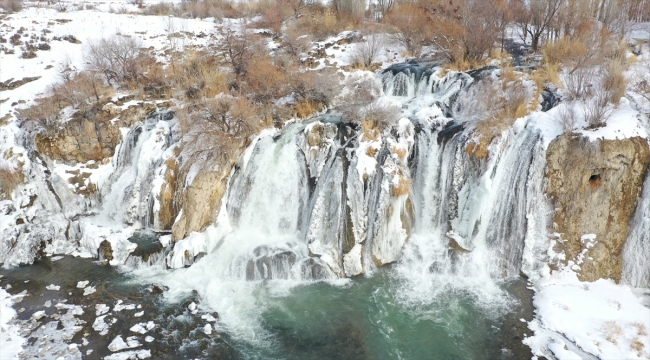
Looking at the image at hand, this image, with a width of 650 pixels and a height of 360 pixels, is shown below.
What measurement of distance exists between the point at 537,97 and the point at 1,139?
949 inches

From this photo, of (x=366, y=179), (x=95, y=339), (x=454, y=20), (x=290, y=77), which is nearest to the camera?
(x=95, y=339)

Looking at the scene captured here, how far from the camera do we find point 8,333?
11312 mm

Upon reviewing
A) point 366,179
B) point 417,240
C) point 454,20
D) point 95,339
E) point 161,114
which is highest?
point 454,20

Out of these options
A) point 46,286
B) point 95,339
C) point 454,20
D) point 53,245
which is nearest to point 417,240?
point 95,339

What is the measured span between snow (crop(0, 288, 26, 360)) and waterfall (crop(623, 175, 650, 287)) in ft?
61.1

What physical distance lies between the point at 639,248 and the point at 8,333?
64.5ft

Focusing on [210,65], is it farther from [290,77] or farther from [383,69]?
[383,69]

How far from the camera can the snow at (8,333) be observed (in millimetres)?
10714

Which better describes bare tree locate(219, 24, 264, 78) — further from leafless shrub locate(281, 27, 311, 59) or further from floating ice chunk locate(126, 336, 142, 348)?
floating ice chunk locate(126, 336, 142, 348)

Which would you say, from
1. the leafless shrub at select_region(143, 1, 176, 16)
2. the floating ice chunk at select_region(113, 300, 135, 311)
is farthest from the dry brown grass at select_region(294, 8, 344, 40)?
the floating ice chunk at select_region(113, 300, 135, 311)

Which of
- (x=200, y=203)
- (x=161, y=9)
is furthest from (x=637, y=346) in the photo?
(x=161, y=9)

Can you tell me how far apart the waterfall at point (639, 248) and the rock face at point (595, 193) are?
0.54 feet

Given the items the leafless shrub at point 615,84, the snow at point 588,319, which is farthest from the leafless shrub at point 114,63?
the leafless shrub at point 615,84

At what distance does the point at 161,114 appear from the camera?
19016 mm
